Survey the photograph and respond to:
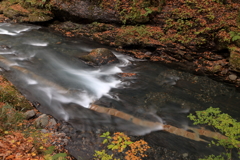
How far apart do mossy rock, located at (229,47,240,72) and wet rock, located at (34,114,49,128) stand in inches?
346

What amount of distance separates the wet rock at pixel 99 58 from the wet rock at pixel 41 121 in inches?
190

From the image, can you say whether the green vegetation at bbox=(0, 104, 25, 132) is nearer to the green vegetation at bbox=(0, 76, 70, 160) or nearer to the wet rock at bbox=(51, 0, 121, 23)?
the green vegetation at bbox=(0, 76, 70, 160)

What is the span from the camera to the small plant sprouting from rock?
15.0 feet

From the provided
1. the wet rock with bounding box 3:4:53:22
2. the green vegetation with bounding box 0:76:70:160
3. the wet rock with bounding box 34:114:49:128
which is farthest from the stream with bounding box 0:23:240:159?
the wet rock with bounding box 3:4:53:22

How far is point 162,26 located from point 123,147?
30.9ft

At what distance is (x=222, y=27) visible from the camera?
10570 millimetres

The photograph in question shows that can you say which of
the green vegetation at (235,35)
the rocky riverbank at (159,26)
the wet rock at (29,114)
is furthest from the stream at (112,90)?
the green vegetation at (235,35)

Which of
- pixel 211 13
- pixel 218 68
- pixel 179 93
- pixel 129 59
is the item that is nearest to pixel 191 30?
pixel 211 13

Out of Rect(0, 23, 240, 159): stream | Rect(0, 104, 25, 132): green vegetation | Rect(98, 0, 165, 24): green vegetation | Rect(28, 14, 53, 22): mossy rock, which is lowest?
Rect(0, 23, 240, 159): stream

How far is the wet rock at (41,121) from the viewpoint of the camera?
16.8ft

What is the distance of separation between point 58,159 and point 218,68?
8.91m

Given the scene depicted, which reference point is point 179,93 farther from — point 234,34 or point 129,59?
point 234,34

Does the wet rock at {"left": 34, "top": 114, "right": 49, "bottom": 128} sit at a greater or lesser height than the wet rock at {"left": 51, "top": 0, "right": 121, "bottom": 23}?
lesser

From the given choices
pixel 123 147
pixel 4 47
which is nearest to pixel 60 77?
pixel 4 47
